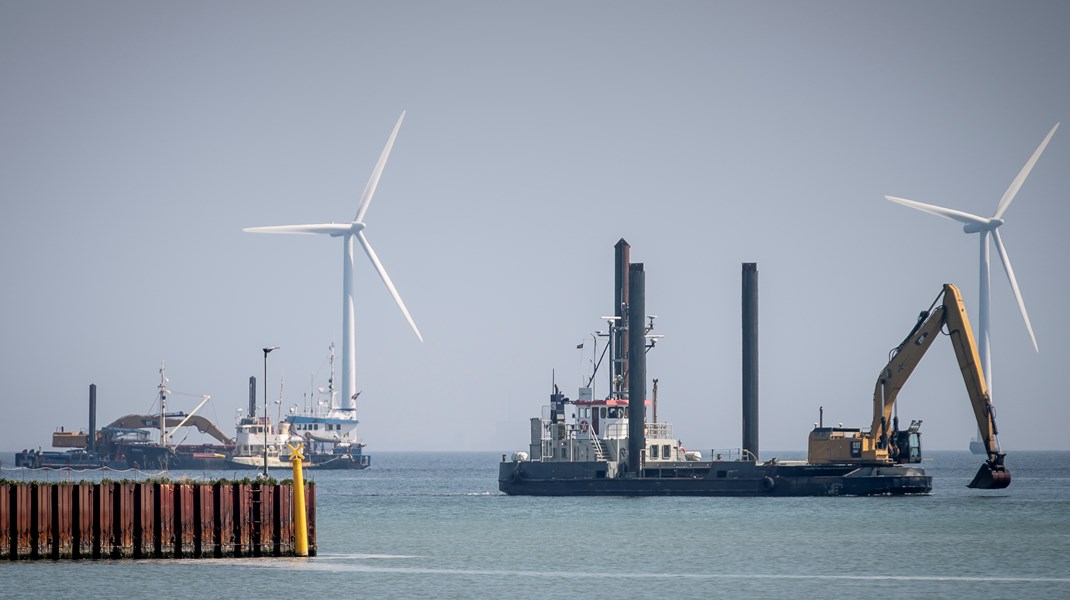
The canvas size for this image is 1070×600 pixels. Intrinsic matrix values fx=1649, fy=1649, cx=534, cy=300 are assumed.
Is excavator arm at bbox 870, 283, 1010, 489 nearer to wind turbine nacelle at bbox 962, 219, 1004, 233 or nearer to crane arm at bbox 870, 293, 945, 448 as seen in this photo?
crane arm at bbox 870, 293, 945, 448

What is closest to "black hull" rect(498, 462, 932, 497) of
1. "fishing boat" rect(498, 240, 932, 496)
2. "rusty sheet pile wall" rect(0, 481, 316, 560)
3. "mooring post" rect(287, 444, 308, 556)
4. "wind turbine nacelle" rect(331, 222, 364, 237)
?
"fishing boat" rect(498, 240, 932, 496)

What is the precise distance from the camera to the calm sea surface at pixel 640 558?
51125 mm

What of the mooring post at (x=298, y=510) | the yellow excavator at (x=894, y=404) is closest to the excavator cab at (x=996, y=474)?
the yellow excavator at (x=894, y=404)

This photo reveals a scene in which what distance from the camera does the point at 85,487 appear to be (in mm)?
51594

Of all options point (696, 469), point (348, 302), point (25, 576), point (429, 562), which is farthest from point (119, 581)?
point (348, 302)

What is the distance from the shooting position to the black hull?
341 feet

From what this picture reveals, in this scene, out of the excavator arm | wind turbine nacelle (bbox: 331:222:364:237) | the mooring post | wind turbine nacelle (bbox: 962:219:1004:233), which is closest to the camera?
the mooring post

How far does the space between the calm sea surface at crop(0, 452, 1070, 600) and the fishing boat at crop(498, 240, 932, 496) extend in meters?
1.39

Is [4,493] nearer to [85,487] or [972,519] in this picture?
[85,487]

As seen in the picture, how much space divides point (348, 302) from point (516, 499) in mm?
72961

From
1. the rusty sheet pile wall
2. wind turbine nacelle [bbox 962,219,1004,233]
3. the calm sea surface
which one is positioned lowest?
the calm sea surface

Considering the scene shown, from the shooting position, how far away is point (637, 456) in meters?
106

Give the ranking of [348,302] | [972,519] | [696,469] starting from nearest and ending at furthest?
[972,519], [696,469], [348,302]

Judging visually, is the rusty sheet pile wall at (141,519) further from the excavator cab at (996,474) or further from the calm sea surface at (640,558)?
the excavator cab at (996,474)
